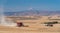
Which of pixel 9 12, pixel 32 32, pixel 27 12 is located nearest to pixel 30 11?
pixel 27 12

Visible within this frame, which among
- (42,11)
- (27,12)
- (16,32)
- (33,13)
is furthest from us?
(42,11)

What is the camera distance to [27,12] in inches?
2462

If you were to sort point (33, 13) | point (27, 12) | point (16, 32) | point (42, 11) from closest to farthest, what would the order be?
point (16, 32) → point (33, 13) → point (27, 12) → point (42, 11)

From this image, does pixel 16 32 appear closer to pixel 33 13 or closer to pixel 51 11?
pixel 33 13

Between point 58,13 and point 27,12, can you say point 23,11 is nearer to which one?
point 27,12

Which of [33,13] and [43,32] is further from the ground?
[33,13]

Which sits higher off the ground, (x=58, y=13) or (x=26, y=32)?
(x=58, y=13)

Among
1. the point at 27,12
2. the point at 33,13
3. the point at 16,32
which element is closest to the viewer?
the point at 16,32

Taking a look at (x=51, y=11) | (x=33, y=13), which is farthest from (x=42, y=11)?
(x=33, y=13)

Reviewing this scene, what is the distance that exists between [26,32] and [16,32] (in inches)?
32.3

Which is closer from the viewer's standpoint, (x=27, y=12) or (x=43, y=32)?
(x=43, y=32)

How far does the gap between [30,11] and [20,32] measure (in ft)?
149

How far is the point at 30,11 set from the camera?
60719mm

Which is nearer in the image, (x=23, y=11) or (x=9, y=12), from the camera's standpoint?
(x=9, y=12)
